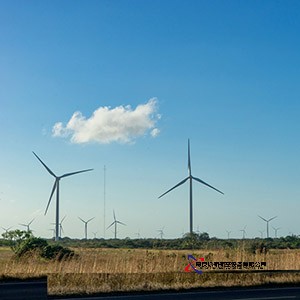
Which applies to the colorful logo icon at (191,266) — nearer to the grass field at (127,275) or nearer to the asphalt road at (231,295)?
the grass field at (127,275)

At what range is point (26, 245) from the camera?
116ft

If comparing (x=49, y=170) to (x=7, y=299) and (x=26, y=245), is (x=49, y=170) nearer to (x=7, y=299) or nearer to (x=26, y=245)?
(x=26, y=245)

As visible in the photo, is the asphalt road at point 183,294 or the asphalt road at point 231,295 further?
the asphalt road at point 231,295

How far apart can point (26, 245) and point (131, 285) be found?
61.0 ft

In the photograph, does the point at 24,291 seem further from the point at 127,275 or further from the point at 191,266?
the point at 191,266

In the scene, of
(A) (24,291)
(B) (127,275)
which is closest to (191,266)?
(B) (127,275)

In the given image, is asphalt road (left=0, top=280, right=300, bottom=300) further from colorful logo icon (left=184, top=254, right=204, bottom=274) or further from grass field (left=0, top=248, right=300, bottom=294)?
colorful logo icon (left=184, top=254, right=204, bottom=274)

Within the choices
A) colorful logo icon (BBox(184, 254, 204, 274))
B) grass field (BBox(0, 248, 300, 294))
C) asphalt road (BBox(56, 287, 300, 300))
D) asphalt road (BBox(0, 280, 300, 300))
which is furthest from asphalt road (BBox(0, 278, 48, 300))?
colorful logo icon (BBox(184, 254, 204, 274))

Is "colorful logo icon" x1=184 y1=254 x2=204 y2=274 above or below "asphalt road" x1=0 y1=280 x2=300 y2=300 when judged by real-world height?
above

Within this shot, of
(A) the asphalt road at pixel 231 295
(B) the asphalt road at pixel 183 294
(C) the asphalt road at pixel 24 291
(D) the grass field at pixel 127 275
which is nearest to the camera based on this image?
(C) the asphalt road at pixel 24 291

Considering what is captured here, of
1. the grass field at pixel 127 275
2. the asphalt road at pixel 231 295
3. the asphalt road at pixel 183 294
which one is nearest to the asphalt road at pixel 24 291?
the asphalt road at pixel 183 294

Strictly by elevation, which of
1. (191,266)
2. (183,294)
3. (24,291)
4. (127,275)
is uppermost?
(191,266)

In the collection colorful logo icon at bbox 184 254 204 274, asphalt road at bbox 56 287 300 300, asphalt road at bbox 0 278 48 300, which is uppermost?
colorful logo icon at bbox 184 254 204 274

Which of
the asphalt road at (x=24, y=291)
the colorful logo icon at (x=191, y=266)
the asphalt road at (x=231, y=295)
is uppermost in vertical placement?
the colorful logo icon at (x=191, y=266)
